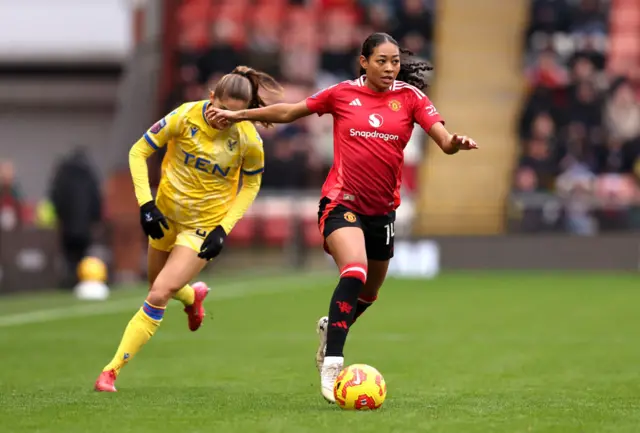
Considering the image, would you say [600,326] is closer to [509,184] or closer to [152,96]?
[509,184]

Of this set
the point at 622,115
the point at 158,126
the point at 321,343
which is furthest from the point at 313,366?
the point at 622,115

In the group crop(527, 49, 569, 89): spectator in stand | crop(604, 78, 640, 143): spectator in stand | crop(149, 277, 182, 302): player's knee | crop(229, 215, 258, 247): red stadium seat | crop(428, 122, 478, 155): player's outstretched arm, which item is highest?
crop(428, 122, 478, 155): player's outstretched arm

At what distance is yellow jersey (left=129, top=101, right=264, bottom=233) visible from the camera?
9188 millimetres

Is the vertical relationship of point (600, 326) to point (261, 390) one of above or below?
below

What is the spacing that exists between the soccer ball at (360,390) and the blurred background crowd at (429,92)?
14681 mm

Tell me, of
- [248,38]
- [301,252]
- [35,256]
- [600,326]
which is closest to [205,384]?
[600,326]

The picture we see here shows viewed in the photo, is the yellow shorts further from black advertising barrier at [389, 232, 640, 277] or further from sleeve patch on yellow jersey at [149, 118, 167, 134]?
black advertising barrier at [389, 232, 640, 277]

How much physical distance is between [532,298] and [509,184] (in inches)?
367

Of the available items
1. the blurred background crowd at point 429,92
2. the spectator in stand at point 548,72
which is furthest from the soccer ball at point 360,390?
the spectator in stand at point 548,72

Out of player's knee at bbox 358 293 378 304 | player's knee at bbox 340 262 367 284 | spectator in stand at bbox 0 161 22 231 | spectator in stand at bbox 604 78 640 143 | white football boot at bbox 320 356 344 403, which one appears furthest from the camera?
spectator in stand at bbox 604 78 640 143

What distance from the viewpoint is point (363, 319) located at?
15.9m

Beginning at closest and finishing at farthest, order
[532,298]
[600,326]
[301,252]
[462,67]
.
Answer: [600,326]
[532,298]
[301,252]
[462,67]

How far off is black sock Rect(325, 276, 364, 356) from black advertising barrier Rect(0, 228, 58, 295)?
1344cm

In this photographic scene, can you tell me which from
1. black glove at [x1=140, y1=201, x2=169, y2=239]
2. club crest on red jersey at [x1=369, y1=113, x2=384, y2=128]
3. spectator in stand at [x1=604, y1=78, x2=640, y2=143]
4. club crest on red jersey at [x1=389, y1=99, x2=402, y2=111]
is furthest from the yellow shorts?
spectator in stand at [x1=604, y1=78, x2=640, y2=143]
